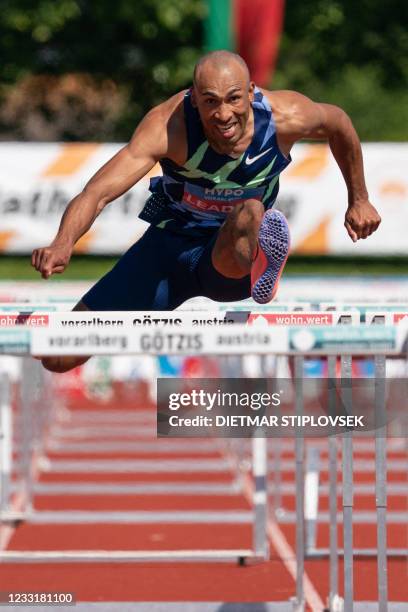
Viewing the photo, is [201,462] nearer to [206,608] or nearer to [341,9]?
[206,608]

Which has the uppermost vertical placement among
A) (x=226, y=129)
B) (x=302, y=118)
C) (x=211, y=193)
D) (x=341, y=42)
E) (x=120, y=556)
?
(x=341, y=42)

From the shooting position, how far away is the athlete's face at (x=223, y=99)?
5.23 m

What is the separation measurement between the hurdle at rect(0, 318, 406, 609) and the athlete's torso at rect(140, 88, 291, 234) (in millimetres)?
1496

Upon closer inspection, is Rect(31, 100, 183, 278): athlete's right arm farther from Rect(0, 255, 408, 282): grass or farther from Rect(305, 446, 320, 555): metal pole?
Rect(0, 255, 408, 282): grass

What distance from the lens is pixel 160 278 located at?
5.96 meters

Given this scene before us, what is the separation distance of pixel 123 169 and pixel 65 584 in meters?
2.52

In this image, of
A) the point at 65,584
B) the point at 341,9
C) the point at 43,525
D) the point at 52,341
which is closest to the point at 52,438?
the point at 43,525

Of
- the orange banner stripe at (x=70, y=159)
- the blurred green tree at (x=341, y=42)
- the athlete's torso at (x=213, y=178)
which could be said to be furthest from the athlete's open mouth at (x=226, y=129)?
the blurred green tree at (x=341, y=42)

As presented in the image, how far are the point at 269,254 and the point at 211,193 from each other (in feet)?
1.46

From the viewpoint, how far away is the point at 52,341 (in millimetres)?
4047

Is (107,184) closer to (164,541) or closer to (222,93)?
(222,93)

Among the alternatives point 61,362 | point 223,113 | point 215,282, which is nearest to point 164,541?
point 215,282

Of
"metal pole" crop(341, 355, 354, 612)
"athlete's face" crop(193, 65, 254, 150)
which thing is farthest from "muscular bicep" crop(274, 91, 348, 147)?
"metal pole" crop(341, 355, 354, 612)

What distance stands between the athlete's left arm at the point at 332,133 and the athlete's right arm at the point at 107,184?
0.45 meters
